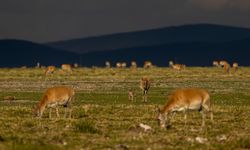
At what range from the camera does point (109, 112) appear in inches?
1326

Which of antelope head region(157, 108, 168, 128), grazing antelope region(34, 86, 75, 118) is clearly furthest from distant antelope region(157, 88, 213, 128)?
grazing antelope region(34, 86, 75, 118)

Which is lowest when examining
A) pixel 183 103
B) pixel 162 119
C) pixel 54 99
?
pixel 162 119

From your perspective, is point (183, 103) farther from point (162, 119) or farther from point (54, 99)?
point (54, 99)

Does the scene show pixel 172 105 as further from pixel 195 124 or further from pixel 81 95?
pixel 81 95

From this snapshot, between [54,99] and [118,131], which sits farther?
[54,99]

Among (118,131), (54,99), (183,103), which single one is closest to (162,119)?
(183,103)

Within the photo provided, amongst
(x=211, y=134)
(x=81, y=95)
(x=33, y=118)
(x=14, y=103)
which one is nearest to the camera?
(x=211, y=134)

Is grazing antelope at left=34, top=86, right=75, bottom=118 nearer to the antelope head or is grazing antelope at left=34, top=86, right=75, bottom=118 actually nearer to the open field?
the open field

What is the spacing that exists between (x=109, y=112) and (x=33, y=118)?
4676 mm

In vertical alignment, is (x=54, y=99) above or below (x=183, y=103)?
above

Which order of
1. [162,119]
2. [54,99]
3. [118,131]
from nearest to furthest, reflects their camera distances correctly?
[118,131] → [162,119] → [54,99]

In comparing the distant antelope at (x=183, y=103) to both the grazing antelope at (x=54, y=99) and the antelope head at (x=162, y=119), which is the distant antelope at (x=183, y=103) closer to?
the antelope head at (x=162, y=119)

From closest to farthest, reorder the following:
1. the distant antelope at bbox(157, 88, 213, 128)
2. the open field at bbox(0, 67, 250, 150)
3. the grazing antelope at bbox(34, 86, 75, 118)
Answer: the open field at bbox(0, 67, 250, 150) < the distant antelope at bbox(157, 88, 213, 128) < the grazing antelope at bbox(34, 86, 75, 118)

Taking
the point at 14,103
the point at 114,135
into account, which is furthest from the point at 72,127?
the point at 14,103
